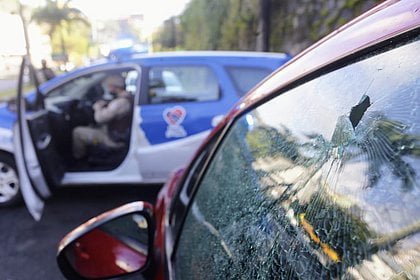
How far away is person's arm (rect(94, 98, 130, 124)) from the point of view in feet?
15.3

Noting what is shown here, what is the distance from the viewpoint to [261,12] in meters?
8.58

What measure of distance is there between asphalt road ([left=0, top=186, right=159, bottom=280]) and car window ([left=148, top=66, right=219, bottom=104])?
43.8 inches

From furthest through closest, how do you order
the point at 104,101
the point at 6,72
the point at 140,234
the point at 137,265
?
the point at 6,72
the point at 104,101
the point at 140,234
the point at 137,265

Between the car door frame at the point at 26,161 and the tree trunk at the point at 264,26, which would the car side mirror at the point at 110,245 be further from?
the tree trunk at the point at 264,26

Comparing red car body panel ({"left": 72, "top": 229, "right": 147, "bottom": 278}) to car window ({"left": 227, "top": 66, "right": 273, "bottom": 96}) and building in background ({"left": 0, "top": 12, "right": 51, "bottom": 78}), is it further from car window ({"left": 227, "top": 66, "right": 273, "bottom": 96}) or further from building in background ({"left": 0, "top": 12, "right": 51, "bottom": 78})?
building in background ({"left": 0, "top": 12, "right": 51, "bottom": 78})

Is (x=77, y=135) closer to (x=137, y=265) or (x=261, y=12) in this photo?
(x=137, y=265)

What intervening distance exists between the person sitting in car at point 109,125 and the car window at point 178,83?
488 mm

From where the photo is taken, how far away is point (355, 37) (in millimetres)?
983

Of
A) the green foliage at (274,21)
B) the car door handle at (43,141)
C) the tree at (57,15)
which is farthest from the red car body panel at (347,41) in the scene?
the tree at (57,15)

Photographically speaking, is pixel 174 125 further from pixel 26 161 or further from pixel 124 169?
pixel 26 161

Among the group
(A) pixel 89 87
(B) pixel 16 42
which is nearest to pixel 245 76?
(A) pixel 89 87

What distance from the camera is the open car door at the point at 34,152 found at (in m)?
3.44

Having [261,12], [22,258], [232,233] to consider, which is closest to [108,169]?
[22,258]

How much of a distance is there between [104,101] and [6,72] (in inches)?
795
